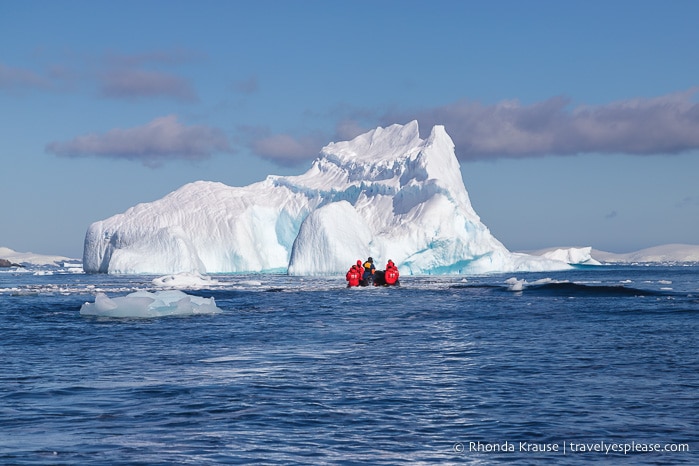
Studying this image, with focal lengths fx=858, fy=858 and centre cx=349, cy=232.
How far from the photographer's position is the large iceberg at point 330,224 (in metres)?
67.8

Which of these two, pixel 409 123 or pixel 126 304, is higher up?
pixel 409 123

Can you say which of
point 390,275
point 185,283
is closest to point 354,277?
point 390,275

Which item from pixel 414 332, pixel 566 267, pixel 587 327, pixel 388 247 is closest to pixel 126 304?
pixel 414 332

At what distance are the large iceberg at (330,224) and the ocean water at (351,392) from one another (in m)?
44.0

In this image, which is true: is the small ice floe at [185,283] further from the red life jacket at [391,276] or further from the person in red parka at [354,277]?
the red life jacket at [391,276]

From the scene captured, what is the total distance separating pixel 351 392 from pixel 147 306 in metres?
15.3

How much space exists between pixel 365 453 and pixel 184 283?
41925 mm

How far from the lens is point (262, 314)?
92.1 feet

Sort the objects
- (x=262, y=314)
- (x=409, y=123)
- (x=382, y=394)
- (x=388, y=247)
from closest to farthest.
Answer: (x=382, y=394) → (x=262, y=314) → (x=388, y=247) → (x=409, y=123)

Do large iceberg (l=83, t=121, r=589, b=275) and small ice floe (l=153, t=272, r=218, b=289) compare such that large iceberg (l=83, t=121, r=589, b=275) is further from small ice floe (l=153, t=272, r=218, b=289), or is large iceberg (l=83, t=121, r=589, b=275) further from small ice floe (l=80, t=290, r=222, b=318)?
small ice floe (l=80, t=290, r=222, b=318)

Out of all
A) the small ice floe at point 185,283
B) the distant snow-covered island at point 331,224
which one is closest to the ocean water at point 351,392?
the small ice floe at point 185,283

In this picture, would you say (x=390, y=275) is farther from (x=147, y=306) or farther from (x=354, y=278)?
(x=147, y=306)

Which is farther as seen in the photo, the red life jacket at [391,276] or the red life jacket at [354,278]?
the red life jacket at [391,276]

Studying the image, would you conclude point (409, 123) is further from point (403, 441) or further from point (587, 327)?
point (403, 441)
